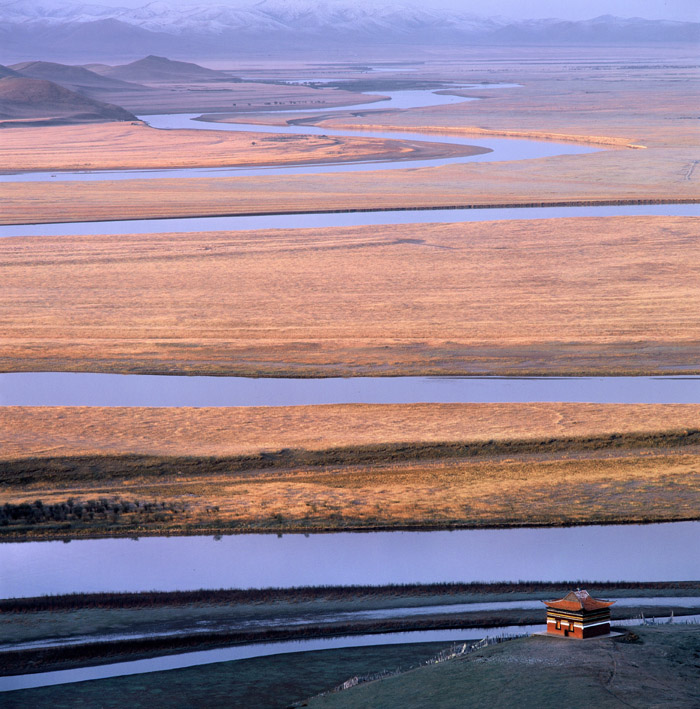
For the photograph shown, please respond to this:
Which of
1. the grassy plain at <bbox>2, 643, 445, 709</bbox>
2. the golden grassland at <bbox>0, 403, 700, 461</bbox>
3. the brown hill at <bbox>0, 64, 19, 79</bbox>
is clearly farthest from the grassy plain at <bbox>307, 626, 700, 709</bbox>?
the brown hill at <bbox>0, 64, 19, 79</bbox>

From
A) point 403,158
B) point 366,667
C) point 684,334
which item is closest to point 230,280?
point 684,334

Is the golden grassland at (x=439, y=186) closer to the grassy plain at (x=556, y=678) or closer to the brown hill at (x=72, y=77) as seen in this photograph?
the grassy plain at (x=556, y=678)

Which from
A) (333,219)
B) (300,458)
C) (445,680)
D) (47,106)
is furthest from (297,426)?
(47,106)

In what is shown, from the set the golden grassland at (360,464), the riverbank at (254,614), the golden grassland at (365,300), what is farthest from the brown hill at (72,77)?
the riverbank at (254,614)

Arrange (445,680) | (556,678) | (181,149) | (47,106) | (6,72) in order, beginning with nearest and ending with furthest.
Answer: (556,678) < (445,680) < (181,149) < (47,106) < (6,72)

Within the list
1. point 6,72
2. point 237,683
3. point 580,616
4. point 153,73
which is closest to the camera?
point 580,616

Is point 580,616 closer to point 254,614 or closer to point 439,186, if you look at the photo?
point 254,614

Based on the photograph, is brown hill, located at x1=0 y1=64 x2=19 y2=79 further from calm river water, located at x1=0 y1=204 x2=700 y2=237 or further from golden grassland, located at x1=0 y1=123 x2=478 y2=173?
calm river water, located at x1=0 y1=204 x2=700 y2=237
